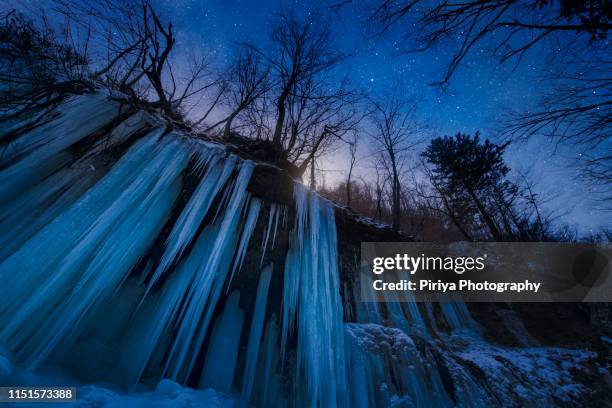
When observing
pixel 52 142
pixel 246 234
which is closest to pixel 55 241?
pixel 52 142

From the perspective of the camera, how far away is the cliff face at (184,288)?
76.7 inches

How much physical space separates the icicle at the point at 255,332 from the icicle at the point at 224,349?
0.59 ft

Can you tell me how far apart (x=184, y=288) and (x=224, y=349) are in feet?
2.98

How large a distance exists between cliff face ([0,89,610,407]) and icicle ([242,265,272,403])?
0.05 feet

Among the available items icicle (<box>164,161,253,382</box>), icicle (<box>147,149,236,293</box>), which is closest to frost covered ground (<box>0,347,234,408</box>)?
icicle (<box>164,161,253,382</box>)

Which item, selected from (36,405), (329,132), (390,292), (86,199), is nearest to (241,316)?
(36,405)

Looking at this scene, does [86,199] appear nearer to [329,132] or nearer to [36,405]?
[36,405]

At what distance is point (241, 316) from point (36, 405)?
203 cm

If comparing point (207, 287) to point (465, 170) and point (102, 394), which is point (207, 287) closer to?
point (102, 394)

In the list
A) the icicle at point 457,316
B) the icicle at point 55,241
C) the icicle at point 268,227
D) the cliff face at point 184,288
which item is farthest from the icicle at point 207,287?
Result: the icicle at point 457,316

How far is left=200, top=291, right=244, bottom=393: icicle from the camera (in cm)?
240

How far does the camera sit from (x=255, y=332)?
2816mm

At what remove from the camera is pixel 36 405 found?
1153mm

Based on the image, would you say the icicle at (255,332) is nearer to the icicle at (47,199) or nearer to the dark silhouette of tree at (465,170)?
the icicle at (47,199)
